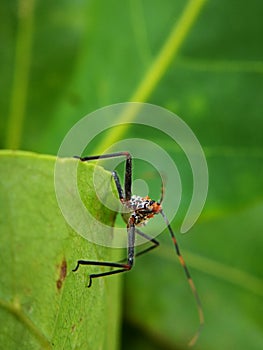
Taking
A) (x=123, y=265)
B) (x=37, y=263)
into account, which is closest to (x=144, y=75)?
(x=123, y=265)

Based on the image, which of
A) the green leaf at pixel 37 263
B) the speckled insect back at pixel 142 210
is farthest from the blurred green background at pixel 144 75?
the green leaf at pixel 37 263

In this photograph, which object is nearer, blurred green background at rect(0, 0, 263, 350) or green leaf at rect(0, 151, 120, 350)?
green leaf at rect(0, 151, 120, 350)

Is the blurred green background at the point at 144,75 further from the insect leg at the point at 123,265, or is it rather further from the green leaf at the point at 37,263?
the green leaf at the point at 37,263

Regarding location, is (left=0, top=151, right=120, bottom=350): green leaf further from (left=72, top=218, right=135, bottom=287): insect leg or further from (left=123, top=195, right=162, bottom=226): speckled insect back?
(left=123, top=195, right=162, bottom=226): speckled insect back

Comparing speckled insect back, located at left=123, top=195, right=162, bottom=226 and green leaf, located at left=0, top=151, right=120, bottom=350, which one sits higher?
green leaf, located at left=0, top=151, right=120, bottom=350

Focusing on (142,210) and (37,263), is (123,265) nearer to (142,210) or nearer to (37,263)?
(142,210)

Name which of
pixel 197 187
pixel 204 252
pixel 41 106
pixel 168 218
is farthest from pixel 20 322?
pixel 204 252

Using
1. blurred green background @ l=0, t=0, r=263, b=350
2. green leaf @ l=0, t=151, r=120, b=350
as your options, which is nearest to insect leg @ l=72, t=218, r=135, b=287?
green leaf @ l=0, t=151, r=120, b=350
